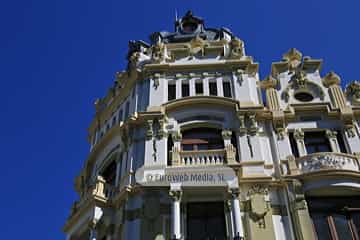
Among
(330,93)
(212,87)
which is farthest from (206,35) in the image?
(330,93)

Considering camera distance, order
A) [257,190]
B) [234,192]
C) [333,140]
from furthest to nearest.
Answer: [333,140], [257,190], [234,192]

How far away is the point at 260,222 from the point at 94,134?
13.8m

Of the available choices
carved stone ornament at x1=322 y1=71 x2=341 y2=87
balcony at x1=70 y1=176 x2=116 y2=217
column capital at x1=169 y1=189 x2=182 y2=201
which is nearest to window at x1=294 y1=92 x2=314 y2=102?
carved stone ornament at x1=322 y1=71 x2=341 y2=87

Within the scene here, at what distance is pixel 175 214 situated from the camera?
59.4 feet

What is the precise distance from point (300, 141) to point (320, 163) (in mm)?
2153

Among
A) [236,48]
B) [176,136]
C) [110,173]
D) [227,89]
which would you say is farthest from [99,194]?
[236,48]

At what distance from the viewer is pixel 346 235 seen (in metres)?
18.2

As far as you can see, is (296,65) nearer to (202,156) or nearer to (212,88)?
(212,88)

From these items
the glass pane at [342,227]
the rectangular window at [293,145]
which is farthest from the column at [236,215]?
the rectangular window at [293,145]

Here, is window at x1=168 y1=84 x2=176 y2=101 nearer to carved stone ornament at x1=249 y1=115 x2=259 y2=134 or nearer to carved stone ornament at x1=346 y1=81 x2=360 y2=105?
carved stone ornament at x1=249 y1=115 x2=259 y2=134

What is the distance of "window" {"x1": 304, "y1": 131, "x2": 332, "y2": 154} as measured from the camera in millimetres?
22266

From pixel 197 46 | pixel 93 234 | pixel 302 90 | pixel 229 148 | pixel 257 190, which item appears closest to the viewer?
pixel 93 234

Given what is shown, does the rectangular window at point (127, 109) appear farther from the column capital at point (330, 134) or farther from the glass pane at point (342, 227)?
the glass pane at point (342, 227)

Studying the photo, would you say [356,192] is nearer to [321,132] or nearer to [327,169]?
[327,169]
